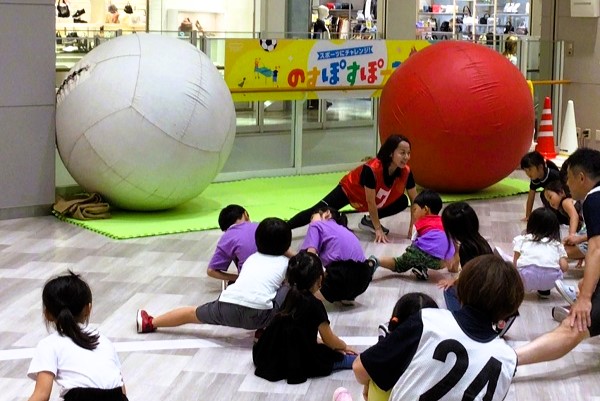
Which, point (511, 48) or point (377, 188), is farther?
point (511, 48)

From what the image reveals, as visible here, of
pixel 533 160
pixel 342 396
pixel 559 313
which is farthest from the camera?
pixel 533 160

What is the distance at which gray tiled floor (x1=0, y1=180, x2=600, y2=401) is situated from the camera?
15.9ft

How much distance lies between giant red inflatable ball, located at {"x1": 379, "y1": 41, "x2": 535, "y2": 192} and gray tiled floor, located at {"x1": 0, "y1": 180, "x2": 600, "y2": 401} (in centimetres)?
83

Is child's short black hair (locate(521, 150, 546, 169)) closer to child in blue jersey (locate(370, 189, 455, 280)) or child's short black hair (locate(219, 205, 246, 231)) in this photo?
child in blue jersey (locate(370, 189, 455, 280))

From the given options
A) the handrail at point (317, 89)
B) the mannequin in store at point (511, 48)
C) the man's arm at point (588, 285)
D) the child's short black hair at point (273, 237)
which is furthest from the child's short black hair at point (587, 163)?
the mannequin in store at point (511, 48)

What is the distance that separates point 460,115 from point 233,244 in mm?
3702

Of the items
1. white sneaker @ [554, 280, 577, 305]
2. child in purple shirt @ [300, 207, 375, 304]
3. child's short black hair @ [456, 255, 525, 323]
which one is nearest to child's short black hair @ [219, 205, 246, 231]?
child in purple shirt @ [300, 207, 375, 304]

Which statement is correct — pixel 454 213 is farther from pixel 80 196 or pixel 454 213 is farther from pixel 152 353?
pixel 80 196

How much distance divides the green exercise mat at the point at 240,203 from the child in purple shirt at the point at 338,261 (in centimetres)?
213

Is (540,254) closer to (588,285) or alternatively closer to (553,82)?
(588,285)

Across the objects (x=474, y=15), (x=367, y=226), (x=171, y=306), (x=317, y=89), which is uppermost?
(x=474, y=15)

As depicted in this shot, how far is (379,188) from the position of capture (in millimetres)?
8031

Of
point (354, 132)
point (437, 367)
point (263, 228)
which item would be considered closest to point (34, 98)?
point (263, 228)

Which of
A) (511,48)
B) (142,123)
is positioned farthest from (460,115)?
(511,48)
